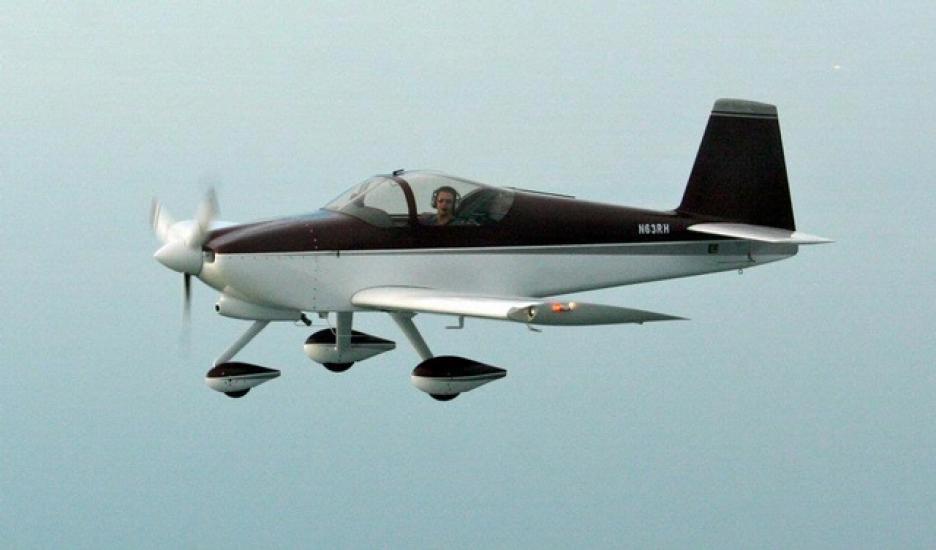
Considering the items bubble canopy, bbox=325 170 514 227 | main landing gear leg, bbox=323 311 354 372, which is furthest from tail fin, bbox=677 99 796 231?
main landing gear leg, bbox=323 311 354 372

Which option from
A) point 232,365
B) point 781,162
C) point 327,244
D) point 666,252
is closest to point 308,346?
point 232,365

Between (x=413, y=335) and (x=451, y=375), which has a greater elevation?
(x=413, y=335)

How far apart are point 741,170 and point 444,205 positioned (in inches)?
154

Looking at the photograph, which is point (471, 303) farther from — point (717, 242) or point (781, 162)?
point (781, 162)

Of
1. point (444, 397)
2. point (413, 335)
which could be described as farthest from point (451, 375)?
point (413, 335)

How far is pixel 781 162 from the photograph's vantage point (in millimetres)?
16344

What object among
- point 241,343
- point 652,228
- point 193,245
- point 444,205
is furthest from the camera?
point 652,228

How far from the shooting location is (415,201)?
14148mm

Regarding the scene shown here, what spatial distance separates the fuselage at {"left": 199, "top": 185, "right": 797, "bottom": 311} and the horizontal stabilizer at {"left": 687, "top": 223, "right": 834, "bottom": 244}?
0.12 metres

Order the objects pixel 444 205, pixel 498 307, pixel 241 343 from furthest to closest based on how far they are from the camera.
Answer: pixel 241 343
pixel 444 205
pixel 498 307

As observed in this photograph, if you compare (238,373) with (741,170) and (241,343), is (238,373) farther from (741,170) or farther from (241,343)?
(741,170)

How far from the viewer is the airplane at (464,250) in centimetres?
1357

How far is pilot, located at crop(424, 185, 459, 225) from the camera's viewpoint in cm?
1423

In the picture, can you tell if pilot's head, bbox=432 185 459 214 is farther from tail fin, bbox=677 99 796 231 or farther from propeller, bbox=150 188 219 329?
tail fin, bbox=677 99 796 231
